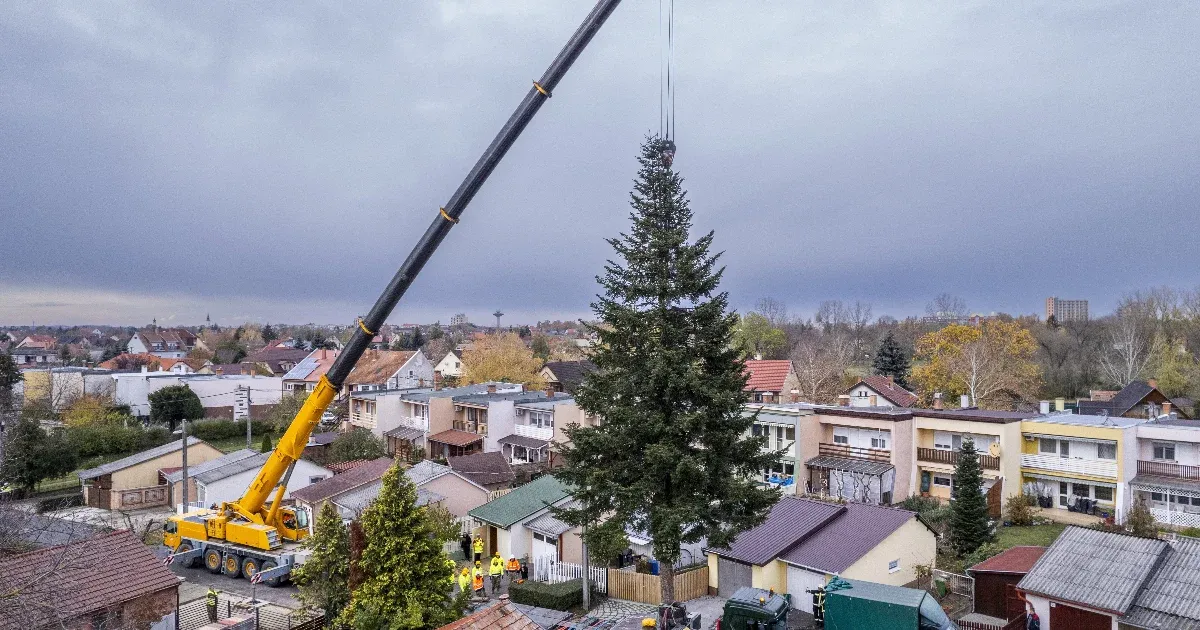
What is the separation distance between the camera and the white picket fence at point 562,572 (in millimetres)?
21766

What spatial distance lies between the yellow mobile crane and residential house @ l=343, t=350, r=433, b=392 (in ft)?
132

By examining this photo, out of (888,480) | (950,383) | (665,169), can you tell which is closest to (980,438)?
(888,480)

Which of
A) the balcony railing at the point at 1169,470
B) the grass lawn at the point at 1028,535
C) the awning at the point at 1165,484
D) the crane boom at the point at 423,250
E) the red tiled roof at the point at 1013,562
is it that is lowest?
the grass lawn at the point at 1028,535

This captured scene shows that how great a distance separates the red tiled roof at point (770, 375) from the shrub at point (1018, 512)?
19593mm

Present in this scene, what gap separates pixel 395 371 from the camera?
69.2m

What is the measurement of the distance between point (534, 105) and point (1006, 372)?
49.0 meters

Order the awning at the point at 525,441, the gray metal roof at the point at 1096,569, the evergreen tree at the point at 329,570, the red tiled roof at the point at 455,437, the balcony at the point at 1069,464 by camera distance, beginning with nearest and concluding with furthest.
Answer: the gray metal roof at the point at 1096,569, the evergreen tree at the point at 329,570, the balcony at the point at 1069,464, the awning at the point at 525,441, the red tiled roof at the point at 455,437

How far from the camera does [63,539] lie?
23578 millimetres

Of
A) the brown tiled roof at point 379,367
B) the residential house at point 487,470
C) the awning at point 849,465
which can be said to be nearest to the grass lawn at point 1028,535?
the awning at point 849,465

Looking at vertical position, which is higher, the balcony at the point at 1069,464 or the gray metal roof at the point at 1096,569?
the gray metal roof at the point at 1096,569

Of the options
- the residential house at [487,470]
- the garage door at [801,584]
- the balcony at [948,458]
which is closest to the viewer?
the garage door at [801,584]

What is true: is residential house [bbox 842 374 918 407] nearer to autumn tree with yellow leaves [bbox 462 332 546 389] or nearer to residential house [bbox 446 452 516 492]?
residential house [bbox 446 452 516 492]

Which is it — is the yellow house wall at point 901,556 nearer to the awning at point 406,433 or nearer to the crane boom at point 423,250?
the crane boom at point 423,250

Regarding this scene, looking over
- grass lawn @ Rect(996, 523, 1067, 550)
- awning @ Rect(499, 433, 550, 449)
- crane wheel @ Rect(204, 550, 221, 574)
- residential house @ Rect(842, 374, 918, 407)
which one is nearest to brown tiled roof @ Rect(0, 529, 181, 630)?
crane wheel @ Rect(204, 550, 221, 574)
